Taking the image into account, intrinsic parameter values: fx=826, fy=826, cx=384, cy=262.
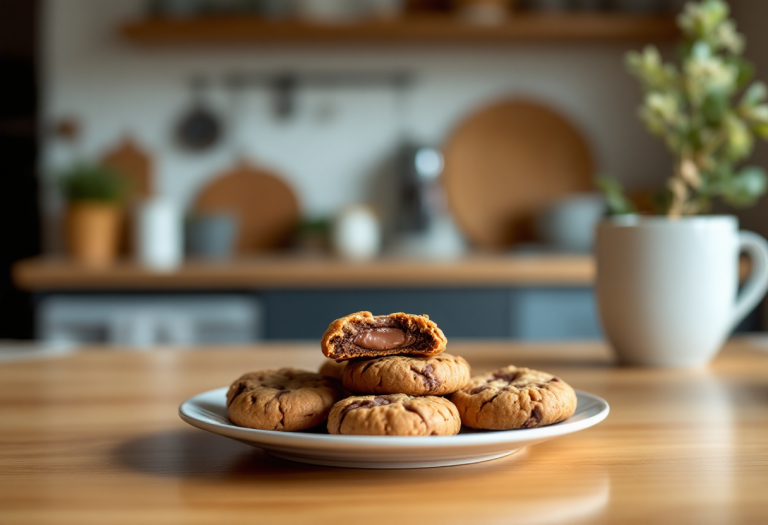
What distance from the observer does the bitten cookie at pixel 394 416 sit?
52 centimetres

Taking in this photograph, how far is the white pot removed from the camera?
3.34 feet

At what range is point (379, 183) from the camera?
3.21 metres

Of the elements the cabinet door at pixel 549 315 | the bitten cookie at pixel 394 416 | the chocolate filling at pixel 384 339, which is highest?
the chocolate filling at pixel 384 339

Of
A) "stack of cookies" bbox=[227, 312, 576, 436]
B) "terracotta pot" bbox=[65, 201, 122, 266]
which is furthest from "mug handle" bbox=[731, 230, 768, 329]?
"terracotta pot" bbox=[65, 201, 122, 266]

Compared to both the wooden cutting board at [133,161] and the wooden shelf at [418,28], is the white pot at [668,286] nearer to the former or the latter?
the wooden shelf at [418,28]

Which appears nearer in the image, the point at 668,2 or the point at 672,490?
the point at 672,490

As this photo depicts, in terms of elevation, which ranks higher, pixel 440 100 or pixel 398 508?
pixel 440 100

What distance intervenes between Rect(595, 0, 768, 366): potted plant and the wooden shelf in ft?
6.24

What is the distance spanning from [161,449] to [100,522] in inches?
6.6

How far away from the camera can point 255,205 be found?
10.3 ft

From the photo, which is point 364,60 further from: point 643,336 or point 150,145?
point 643,336

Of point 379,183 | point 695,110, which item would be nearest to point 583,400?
point 695,110

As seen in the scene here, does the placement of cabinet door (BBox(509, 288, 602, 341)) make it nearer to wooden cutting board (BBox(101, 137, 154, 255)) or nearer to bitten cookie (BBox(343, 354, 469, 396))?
wooden cutting board (BBox(101, 137, 154, 255))

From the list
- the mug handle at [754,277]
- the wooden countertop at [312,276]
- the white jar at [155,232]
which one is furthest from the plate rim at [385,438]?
the white jar at [155,232]
